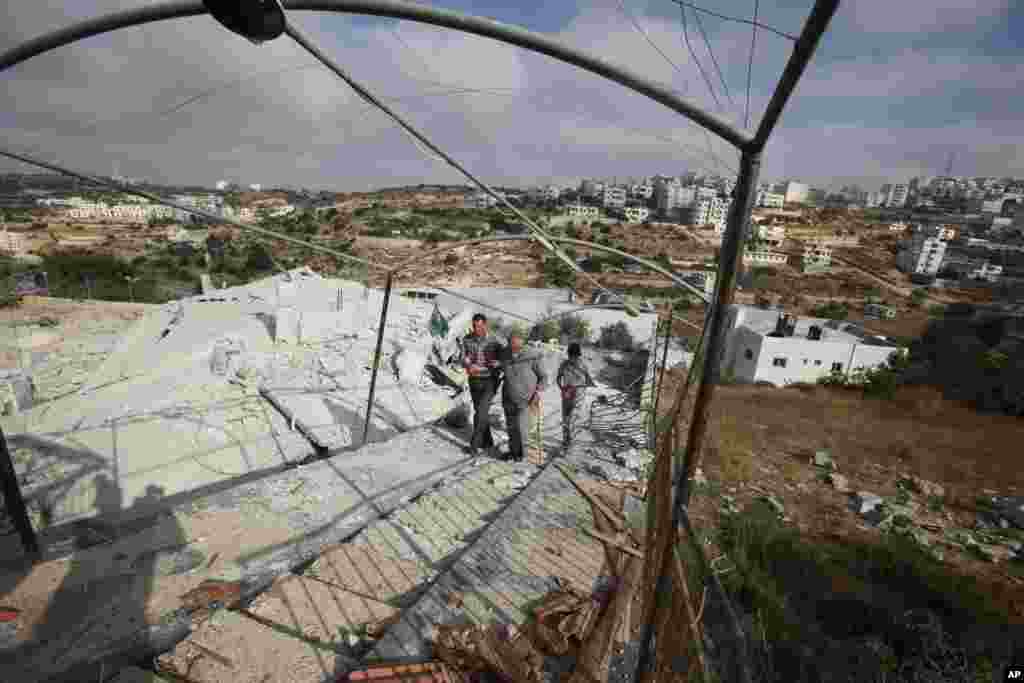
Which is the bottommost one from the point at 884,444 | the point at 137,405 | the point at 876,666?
the point at 884,444

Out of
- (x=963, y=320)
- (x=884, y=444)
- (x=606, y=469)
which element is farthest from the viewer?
(x=963, y=320)

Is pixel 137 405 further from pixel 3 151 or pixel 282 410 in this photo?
pixel 3 151

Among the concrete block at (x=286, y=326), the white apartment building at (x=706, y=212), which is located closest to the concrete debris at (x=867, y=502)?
the concrete block at (x=286, y=326)

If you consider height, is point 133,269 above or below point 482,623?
below

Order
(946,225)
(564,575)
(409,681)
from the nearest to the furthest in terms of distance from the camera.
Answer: (409,681) < (564,575) < (946,225)

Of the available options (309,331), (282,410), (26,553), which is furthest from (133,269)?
(26,553)

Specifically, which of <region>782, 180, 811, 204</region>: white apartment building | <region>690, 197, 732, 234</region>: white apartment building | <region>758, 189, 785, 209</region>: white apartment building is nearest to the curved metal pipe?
<region>758, 189, 785, 209</region>: white apartment building

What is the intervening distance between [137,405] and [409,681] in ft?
26.0

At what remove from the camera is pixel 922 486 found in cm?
1669

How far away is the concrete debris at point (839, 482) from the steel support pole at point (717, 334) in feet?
55.4

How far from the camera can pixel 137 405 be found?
806 cm

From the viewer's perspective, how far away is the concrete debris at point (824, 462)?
17.0 m

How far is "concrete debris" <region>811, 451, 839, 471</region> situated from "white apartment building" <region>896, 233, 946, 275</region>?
185 feet

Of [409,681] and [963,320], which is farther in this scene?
[963,320]
